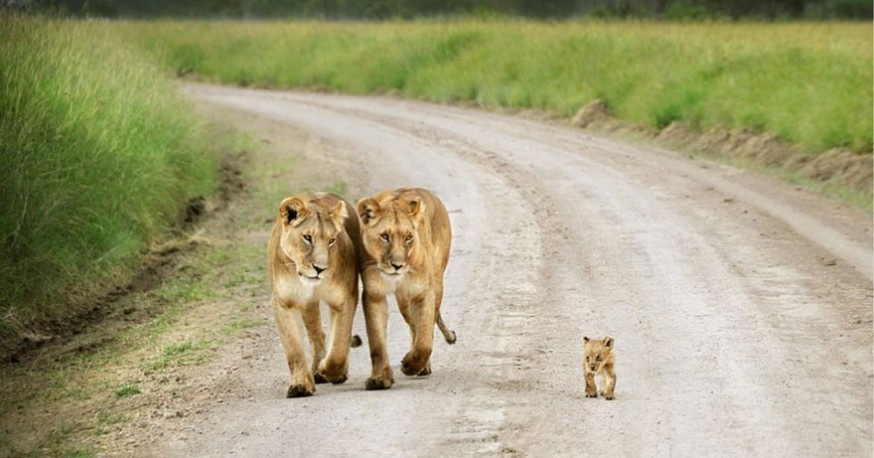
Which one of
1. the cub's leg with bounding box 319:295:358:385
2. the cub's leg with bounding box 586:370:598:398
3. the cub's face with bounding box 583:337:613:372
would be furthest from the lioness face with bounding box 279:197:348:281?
the cub's leg with bounding box 586:370:598:398

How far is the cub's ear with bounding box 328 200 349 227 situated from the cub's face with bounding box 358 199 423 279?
0.43 feet

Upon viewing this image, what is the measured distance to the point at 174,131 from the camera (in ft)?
57.5

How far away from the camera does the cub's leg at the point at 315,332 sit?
26.8 ft

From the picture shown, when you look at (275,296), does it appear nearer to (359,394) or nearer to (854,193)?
(359,394)

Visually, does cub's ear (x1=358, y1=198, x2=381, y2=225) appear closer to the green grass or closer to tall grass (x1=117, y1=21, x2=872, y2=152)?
the green grass

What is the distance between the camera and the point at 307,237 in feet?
25.4

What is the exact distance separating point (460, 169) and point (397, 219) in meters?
11.0

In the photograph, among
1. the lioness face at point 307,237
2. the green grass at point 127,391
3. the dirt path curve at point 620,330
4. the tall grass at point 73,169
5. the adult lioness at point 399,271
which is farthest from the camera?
the tall grass at point 73,169

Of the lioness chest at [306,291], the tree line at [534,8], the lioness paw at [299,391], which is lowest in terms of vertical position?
the tree line at [534,8]

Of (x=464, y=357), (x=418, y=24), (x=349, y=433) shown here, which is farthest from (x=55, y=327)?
(x=418, y=24)

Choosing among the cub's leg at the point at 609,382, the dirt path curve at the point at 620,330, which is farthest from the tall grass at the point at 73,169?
the cub's leg at the point at 609,382

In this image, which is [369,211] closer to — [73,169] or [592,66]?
[73,169]

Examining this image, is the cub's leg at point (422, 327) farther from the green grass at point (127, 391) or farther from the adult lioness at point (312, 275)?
the green grass at point (127, 391)

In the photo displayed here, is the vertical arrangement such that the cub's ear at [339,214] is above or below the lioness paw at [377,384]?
above
